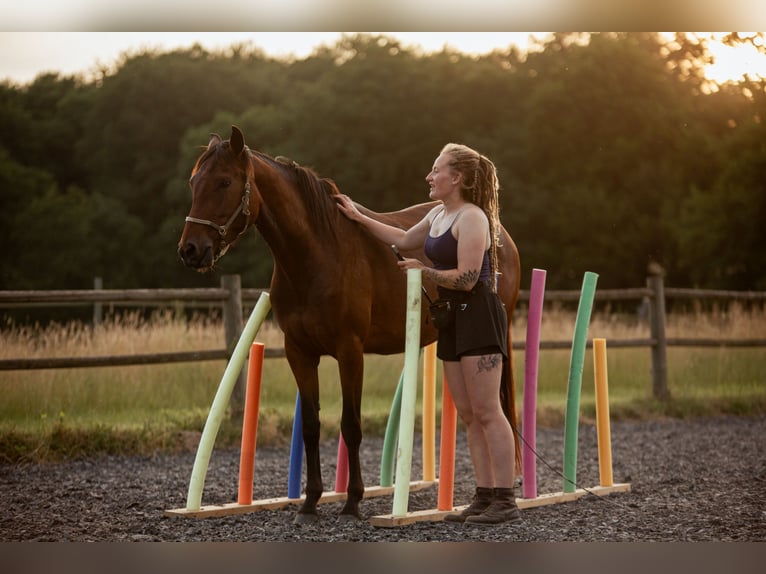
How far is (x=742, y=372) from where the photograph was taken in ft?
30.1

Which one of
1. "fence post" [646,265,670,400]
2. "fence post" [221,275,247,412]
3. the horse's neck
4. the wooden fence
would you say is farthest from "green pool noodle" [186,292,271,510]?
"fence post" [646,265,670,400]

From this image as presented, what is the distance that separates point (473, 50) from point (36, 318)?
44.3 feet

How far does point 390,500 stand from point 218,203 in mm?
1932

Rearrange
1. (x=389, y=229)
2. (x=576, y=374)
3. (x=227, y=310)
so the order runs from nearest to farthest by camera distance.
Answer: (x=389, y=229)
(x=576, y=374)
(x=227, y=310)

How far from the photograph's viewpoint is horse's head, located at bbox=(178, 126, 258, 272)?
3.76 meters

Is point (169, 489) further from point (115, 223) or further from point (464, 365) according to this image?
point (115, 223)

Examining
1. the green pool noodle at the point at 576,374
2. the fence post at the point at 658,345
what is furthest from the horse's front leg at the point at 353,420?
the fence post at the point at 658,345

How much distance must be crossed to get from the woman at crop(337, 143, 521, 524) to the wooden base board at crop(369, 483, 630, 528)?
0.26 m

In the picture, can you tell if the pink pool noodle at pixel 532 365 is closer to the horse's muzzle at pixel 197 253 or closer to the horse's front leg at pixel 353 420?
the horse's front leg at pixel 353 420

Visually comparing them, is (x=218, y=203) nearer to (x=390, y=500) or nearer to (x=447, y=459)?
(x=447, y=459)

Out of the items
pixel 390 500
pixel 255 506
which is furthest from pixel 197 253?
pixel 390 500

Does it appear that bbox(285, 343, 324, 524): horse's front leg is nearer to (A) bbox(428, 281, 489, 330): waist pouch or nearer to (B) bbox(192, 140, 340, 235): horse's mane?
(B) bbox(192, 140, 340, 235): horse's mane

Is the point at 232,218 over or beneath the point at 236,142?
beneath

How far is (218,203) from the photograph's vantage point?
12.6 ft
